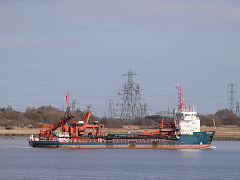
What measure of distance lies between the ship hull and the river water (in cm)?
217

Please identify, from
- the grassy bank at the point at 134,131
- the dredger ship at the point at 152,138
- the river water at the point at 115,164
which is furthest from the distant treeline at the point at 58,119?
the river water at the point at 115,164

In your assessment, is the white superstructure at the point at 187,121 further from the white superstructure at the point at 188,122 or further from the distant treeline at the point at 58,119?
the distant treeline at the point at 58,119

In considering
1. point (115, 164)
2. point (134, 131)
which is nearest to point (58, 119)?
point (134, 131)

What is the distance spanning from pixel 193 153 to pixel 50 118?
84.1m

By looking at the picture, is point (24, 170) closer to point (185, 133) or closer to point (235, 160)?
point (235, 160)

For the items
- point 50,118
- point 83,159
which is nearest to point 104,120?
point 50,118

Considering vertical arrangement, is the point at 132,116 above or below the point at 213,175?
above

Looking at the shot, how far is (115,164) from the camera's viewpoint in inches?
2549

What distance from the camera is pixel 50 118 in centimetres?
15888

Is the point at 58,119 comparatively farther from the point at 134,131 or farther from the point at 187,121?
the point at 187,121

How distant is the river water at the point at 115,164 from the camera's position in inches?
2191

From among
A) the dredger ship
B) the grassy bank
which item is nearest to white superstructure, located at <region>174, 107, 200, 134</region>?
the dredger ship

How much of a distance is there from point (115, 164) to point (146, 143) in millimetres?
23404

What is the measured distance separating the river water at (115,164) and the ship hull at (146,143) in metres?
2.17
